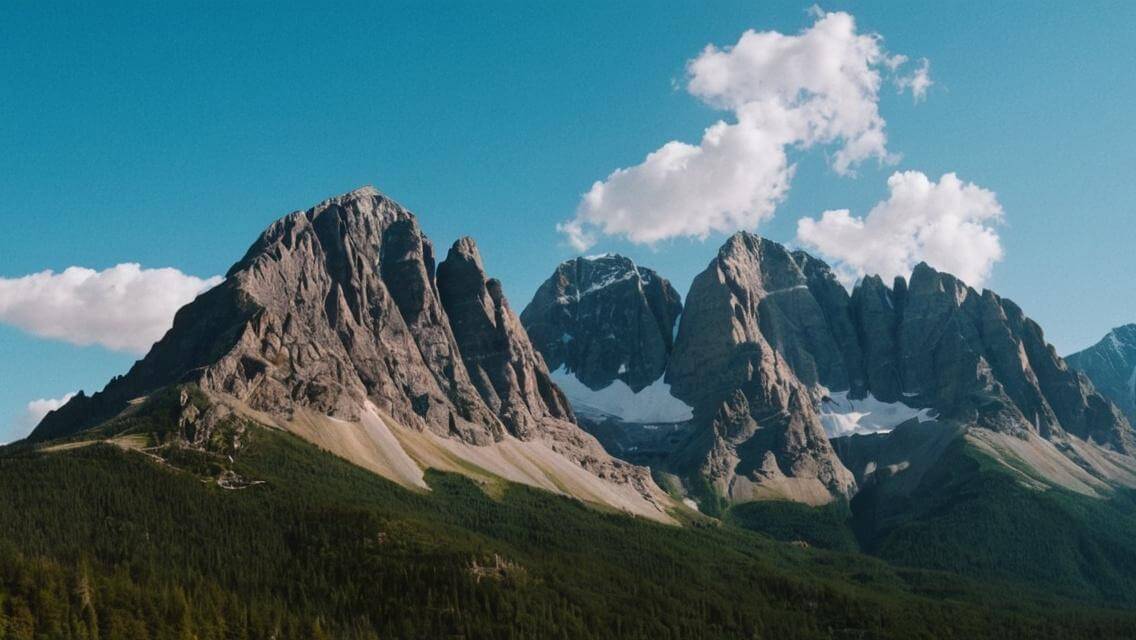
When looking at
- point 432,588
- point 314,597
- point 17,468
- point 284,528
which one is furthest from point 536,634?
point 17,468

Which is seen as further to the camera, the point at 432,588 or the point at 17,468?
the point at 17,468

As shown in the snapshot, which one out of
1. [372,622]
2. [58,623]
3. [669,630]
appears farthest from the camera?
[669,630]

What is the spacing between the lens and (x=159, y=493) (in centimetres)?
19175

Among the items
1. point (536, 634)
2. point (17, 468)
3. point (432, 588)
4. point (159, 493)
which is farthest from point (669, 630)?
point (17, 468)

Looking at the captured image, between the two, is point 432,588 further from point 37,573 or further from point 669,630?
point 37,573

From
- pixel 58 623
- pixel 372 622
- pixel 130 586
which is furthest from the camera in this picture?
pixel 372 622

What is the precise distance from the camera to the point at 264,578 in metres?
173

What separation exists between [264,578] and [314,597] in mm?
8739

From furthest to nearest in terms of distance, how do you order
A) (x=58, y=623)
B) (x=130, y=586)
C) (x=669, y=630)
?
(x=669, y=630) < (x=130, y=586) < (x=58, y=623)

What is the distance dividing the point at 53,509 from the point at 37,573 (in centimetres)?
3360

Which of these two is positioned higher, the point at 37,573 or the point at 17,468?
the point at 17,468

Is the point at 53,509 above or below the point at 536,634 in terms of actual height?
above

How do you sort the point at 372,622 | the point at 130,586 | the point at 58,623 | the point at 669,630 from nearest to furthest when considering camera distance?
the point at 58,623 → the point at 130,586 → the point at 372,622 → the point at 669,630

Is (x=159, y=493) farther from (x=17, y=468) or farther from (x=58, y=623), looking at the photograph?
(x=58, y=623)
